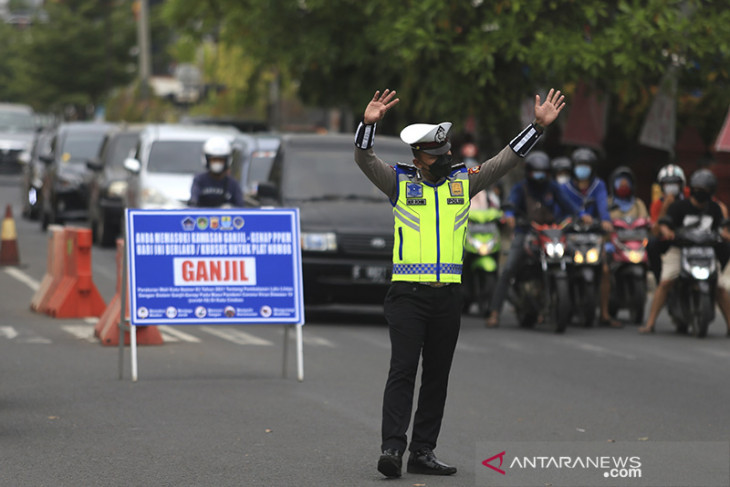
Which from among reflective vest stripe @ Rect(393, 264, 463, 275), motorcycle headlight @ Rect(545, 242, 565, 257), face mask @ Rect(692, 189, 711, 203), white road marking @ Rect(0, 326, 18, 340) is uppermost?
face mask @ Rect(692, 189, 711, 203)

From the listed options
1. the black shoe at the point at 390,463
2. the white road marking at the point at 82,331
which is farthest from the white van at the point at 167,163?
the black shoe at the point at 390,463

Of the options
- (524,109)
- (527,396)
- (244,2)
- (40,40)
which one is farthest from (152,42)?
(527,396)

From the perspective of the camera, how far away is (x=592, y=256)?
1670cm

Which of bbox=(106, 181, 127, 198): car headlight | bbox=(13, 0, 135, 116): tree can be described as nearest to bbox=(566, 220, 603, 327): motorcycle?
bbox=(106, 181, 127, 198): car headlight

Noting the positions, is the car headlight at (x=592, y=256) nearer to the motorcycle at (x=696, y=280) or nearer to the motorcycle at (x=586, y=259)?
the motorcycle at (x=586, y=259)

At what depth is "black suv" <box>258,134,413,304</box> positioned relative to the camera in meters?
16.2

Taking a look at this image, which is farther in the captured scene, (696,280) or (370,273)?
(370,273)

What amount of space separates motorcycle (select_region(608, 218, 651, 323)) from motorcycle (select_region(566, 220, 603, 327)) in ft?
2.01

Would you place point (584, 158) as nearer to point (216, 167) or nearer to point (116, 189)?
point (216, 167)

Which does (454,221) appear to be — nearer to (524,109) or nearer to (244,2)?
(524,109)

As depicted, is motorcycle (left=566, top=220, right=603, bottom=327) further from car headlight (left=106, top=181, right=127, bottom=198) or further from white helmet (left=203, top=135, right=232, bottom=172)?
car headlight (left=106, top=181, right=127, bottom=198)

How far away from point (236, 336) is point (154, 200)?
8.67 meters

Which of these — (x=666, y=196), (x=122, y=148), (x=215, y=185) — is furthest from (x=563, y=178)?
(x=122, y=148)

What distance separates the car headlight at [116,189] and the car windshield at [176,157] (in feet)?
4.37
